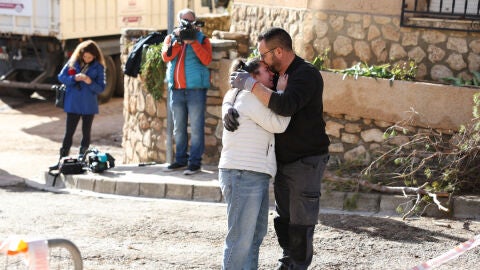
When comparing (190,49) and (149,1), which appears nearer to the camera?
(190,49)

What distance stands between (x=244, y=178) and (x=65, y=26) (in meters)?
11.9

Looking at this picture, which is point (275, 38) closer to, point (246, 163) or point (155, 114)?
point (246, 163)

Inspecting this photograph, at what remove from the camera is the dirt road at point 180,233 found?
680 cm

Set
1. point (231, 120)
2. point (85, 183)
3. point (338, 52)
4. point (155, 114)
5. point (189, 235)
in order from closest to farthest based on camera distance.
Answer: point (231, 120), point (189, 235), point (85, 183), point (338, 52), point (155, 114)

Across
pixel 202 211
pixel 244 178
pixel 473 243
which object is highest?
pixel 244 178

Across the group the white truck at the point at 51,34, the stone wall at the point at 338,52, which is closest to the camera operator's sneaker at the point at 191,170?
the stone wall at the point at 338,52

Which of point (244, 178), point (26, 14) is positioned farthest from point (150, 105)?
point (26, 14)

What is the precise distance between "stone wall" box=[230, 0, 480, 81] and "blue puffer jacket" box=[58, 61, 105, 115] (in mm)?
2402

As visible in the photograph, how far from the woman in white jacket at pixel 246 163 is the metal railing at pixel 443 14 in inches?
174

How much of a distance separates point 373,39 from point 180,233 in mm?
3640

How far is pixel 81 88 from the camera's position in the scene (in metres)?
10.4

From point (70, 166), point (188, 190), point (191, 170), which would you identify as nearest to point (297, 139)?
point (188, 190)

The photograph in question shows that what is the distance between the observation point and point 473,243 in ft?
19.3

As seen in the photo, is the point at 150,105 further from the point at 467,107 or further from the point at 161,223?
the point at 467,107
